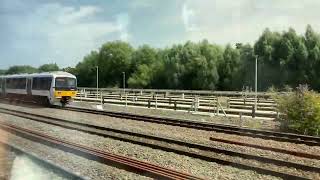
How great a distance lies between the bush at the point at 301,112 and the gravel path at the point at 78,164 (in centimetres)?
1075

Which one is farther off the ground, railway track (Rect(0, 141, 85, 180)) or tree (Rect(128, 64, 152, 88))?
tree (Rect(128, 64, 152, 88))

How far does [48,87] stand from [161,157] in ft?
79.4

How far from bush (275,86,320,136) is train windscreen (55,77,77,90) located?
60.1ft

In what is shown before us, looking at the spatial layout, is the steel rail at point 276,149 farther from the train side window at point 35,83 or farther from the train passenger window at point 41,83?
the train side window at point 35,83

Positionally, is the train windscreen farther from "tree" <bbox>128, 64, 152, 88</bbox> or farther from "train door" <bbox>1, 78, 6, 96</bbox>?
"tree" <bbox>128, 64, 152, 88</bbox>

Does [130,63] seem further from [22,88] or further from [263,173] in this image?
[263,173]

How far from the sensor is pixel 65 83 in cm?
3647

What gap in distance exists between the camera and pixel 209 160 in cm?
1268

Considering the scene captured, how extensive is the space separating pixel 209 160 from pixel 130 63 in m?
59.4

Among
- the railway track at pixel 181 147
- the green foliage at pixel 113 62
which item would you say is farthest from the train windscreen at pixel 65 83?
the green foliage at pixel 113 62

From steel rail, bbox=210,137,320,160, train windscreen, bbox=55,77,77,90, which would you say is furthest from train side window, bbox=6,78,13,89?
steel rail, bbox=210,137,320,160

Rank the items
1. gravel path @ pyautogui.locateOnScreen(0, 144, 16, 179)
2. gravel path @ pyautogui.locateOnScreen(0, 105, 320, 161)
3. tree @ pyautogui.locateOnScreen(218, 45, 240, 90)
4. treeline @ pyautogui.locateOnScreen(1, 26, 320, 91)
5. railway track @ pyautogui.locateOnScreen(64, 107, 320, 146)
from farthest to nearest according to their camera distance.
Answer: tree @ pyautogui.locateOnScreen(218, 45, 240, 90), treeline @ pyautogui.locateOnScreen(1, 26, 320, 91), railway track @ pyautogui.locateOnScreen(64, 107, 320, 146), gravel path @ pyautogui.locateOnScreen(0, 105, 320, 161), gravel path @ pyautogui.locateOnScreen(0, 144, 16, 179)

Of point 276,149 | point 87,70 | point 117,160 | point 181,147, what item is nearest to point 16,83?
point 87,70

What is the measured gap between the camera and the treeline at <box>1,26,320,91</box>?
5591 cm
